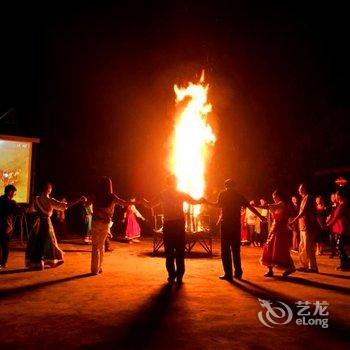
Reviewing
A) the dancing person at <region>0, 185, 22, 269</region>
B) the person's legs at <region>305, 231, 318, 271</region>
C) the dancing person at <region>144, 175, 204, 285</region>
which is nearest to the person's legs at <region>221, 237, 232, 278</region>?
the dancing person at <region>144, 175, 204, 285</region>

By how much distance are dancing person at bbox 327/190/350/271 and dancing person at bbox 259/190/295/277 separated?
2058mm

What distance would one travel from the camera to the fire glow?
544 inches

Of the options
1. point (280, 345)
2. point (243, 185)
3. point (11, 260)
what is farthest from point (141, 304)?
point (243, 185)

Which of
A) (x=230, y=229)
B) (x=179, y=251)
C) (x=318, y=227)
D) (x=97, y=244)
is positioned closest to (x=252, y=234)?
(x=318, y=227)

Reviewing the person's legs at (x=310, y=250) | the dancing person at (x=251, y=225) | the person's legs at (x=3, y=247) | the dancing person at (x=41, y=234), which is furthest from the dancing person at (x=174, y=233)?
the dancing person at (x=251, y=225)

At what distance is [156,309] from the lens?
5848 millimetres

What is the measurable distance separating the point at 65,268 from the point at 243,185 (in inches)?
677

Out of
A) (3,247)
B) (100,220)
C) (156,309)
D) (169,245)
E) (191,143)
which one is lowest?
(156,309)

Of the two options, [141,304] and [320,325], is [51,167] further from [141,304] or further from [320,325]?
[320,325]

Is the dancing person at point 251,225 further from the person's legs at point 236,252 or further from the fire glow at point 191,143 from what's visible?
the person's legs at point 236,252

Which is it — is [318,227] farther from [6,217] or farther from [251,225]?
[6,217]

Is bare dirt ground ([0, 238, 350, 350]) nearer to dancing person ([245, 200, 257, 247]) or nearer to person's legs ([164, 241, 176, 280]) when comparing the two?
person's legs ([164, 241, 176, 280])

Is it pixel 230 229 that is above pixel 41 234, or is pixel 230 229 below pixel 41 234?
above

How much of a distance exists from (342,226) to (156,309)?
623cm
